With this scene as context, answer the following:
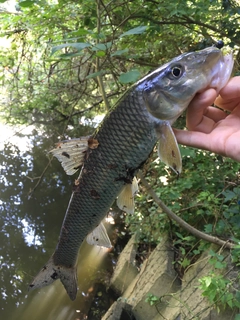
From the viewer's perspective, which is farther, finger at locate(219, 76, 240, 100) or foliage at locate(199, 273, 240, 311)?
foliage at locate(199, 273, 240, 311)

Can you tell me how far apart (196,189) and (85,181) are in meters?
2.33

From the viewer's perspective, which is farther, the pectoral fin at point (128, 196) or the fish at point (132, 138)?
the pectoral fin at point (128, 196)

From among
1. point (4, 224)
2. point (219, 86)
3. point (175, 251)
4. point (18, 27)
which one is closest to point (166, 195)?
point (175, 251)

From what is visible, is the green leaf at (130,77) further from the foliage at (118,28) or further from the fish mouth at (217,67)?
the fish mouth at (217,67)

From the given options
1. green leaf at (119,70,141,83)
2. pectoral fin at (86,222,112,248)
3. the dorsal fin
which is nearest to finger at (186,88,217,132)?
green leaf at (119,70,141,83)

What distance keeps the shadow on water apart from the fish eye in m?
2.71

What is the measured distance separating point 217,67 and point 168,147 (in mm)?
447

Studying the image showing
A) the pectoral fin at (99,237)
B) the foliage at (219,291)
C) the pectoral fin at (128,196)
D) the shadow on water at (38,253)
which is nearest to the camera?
the pectoral fin at (128,196)

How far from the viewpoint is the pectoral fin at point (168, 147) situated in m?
1.52

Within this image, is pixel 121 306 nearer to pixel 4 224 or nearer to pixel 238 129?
pixel 238 129

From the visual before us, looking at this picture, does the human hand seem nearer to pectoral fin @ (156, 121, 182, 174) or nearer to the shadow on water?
pectoral fin @ (156, 121, 182, 174)

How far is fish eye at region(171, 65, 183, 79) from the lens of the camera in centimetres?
149

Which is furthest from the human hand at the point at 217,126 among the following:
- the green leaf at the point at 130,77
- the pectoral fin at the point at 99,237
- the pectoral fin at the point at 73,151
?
the pectoral fin at the point at 99,237

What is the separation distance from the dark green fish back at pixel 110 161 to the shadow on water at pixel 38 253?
6.76 feet
